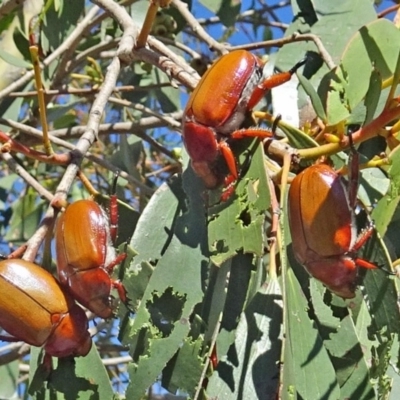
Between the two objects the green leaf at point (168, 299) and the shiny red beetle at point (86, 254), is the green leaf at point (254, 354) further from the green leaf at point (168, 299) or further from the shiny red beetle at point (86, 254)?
the shiny red beetle at point (86, 254)

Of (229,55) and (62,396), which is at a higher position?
(229,55)

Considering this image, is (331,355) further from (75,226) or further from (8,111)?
(8,111)

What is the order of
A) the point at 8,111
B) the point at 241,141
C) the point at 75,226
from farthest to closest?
1. the point at 8,111
2. the point at 241,141
3. the point at 75,226

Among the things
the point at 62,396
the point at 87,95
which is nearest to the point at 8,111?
the point at 87,95

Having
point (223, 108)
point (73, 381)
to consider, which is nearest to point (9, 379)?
point (73, 381)

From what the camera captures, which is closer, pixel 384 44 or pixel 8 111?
pixel 384 44

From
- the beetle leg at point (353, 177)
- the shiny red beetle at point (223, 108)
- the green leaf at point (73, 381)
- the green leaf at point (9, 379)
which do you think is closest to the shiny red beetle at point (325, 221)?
the beetle leg at point (353, 177)

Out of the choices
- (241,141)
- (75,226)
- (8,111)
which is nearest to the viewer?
(75,226)
